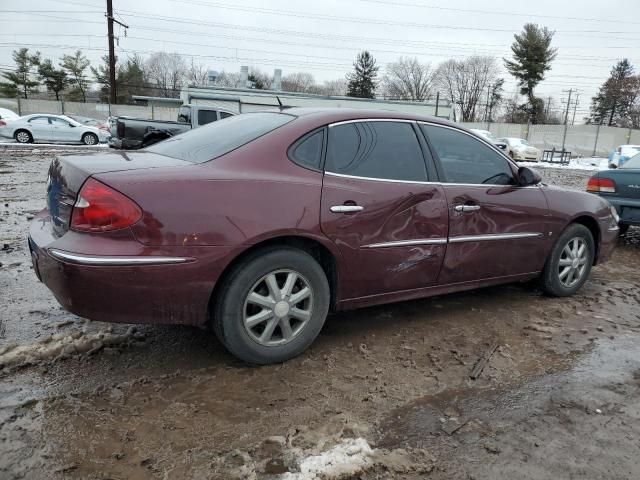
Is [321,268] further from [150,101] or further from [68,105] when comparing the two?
[150,101]

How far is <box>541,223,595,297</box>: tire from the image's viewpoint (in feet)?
14.0

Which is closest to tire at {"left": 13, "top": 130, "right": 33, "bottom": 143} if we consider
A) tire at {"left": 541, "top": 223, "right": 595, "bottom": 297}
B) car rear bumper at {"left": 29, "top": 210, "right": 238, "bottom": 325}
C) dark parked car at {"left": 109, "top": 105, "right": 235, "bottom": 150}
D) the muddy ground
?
dark parked car at {"left": 109, "top": 105, "right": 235, "bottom": 150}

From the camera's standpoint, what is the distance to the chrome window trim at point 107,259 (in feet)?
7.82

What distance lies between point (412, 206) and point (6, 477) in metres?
2.53

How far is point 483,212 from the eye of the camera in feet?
11.9

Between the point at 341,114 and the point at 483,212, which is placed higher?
the point at 341,114

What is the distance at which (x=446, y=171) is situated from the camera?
138 inches

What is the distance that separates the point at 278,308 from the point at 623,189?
5674mm

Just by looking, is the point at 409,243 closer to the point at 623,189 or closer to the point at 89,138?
the point at 623,189

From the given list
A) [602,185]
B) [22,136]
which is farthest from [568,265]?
[22,136]

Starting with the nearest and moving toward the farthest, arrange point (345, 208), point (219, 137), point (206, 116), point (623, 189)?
point (345, 208) < point (219, 137) < point (623, 189) < point (206, 116)

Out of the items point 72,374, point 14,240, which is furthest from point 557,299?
point 14,240

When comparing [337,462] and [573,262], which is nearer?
[337,462]

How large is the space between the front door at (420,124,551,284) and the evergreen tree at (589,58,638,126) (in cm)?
6521
